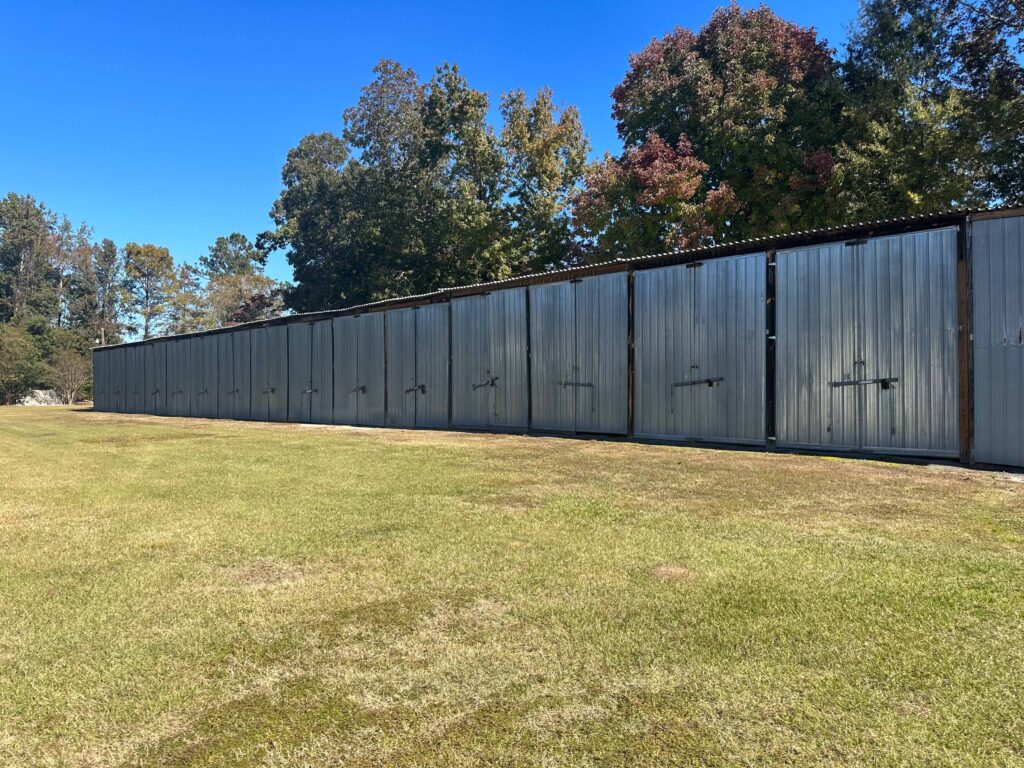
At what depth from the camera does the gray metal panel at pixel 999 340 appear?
8.91 metres

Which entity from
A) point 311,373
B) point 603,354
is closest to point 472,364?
point 603,354

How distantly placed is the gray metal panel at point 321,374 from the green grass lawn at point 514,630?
15.8m

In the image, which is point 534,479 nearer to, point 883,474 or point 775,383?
point 883,474

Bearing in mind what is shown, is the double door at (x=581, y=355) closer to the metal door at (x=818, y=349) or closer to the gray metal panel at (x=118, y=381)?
the metal door at (x=818, y=349)

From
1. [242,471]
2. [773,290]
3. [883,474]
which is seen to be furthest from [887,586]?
[773,290]

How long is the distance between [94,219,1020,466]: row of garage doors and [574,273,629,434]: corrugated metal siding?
0.11 ft

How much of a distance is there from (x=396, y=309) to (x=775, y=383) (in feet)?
40.0

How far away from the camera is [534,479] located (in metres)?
8.11

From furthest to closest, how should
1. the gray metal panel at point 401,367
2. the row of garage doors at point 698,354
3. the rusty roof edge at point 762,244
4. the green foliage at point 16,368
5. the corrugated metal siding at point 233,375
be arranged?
the green foliage at point 16,368
the corrugated metal siding at point 233,375
the gray metal panel at point 401,367
the row of garage doors at point 698,354
the rusty roof edge at point 762,244

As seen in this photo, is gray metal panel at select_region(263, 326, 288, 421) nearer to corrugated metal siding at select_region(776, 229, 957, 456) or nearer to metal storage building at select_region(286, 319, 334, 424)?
metal storage building at select_region(286, 319, 334, 424)

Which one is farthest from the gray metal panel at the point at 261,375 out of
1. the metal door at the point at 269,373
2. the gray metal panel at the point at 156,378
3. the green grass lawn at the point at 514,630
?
the green grass lawn at the point at 514,630

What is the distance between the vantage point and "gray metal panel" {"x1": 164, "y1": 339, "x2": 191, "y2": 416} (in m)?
30.3

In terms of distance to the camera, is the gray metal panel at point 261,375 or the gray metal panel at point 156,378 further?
the gray metal panel at point 156,378

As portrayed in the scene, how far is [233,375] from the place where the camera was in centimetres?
2728
